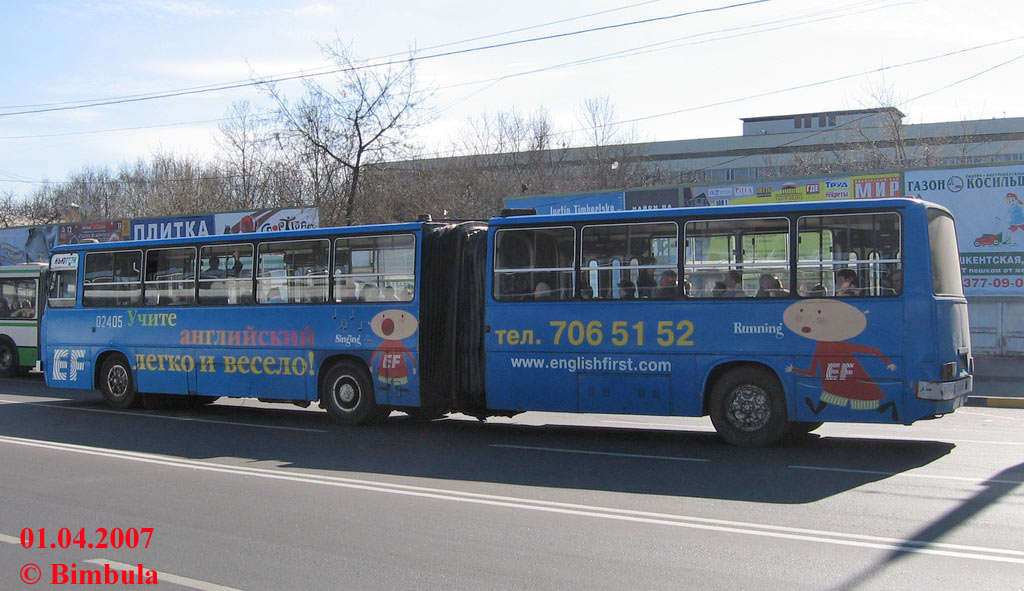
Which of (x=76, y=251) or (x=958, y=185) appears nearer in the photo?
(x=76, y=251)

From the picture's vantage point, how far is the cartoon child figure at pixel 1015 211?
858 inches

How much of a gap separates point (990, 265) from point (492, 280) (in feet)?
50.6

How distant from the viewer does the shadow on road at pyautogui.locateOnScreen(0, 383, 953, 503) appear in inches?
351

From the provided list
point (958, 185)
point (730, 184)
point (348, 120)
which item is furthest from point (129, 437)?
point (348, 120)

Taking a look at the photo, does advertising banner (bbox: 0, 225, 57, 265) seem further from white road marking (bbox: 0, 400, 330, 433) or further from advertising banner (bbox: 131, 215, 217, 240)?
white road marking (bbox: 0, 400, 330, 433)

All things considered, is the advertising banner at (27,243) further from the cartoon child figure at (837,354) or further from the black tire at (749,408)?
the cartoon child figure at (837,354)

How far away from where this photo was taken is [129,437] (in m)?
12.7

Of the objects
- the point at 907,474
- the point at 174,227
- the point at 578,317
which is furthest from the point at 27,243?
the point at 907,474

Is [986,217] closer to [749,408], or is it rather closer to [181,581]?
[749,408]

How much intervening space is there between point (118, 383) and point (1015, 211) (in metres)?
20.2

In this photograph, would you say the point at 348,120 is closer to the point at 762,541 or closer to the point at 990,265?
the point at 990,265

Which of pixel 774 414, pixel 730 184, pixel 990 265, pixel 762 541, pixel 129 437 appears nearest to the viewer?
pixel 762 541

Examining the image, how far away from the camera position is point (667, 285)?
11258mm

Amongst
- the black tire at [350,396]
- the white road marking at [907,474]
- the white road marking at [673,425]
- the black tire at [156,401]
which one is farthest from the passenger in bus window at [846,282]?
the black tire at [156,401]
